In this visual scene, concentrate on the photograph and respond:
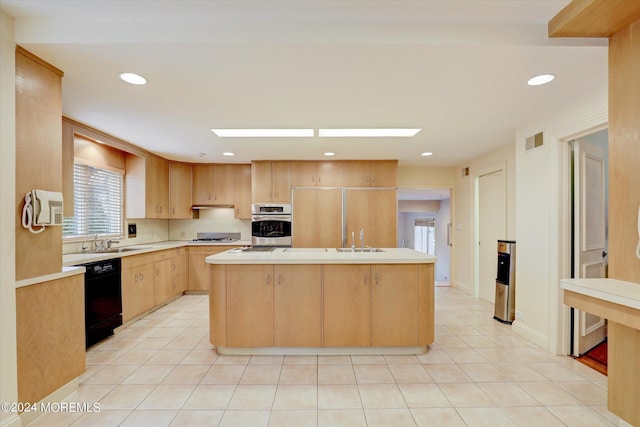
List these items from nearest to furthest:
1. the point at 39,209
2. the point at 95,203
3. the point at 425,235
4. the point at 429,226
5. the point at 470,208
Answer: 1. the point at 39,209
2. the point at 95,203
3. the point at 470,208
4. the point at 429,226
5. the point at 425,235

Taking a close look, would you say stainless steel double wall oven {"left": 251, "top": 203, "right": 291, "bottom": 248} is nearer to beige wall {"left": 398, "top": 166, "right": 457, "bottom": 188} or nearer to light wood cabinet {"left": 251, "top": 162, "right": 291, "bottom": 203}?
light wood cabinet {"left": 251, "top": 162, "right": 291, "bottom": 203}

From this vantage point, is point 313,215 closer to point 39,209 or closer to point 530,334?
point 530,334

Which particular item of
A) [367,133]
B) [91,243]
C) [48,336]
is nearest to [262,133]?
[367,133]

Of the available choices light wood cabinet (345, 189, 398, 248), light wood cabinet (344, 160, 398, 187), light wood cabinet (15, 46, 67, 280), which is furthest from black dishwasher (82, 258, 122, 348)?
light wood cabinet (344, 160, 398, 187)

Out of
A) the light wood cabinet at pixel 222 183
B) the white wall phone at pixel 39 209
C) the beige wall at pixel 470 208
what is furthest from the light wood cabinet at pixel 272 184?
the white wall phone at pixel 39 209

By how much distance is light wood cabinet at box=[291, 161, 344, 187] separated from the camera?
5125 millimetres

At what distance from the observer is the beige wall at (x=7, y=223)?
1679mm

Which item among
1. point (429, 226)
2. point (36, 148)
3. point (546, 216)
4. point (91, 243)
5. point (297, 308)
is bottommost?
point (297, 308)

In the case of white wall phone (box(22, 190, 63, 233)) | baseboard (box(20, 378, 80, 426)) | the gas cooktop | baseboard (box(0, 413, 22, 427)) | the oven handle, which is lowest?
baseboard (box(20, 378, 80, 426))

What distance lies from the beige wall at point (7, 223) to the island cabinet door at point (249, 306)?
142 centimetres

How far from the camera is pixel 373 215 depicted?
5.09 m

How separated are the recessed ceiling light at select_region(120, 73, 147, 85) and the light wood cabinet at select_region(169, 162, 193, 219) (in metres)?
3.25

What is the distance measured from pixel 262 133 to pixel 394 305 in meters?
2.49

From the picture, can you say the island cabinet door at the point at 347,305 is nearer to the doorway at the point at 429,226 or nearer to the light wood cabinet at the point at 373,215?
the light wood cabinet at the point at 373,215
